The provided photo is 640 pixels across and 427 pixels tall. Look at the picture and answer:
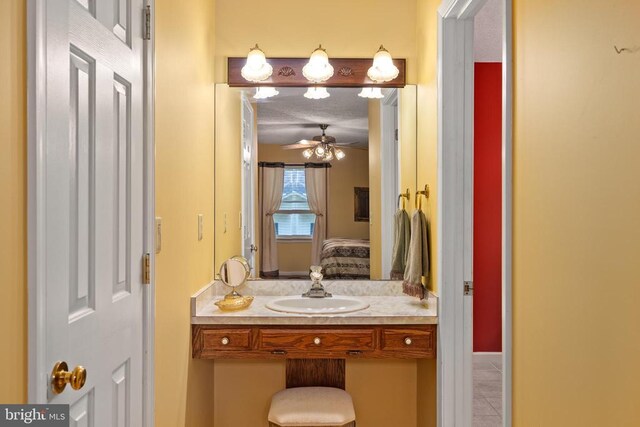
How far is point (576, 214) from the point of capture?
1.12 metres

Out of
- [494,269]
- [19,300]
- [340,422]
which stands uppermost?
[19,300]

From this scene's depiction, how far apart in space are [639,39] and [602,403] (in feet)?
2.16

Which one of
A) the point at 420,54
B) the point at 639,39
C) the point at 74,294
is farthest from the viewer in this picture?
the point at 420,54

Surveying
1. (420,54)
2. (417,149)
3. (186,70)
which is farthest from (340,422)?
(420,54)

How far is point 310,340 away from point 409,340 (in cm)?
44

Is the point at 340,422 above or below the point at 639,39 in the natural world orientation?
below

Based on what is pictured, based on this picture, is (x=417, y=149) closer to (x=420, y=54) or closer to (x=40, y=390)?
(x=420, y=54)

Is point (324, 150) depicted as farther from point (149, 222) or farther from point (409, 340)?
point (149, 222)

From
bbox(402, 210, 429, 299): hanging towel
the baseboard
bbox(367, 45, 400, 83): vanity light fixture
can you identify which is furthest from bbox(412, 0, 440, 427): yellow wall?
the baseboard

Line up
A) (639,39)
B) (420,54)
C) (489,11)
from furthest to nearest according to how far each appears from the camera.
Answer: (489,11), (420,54), (639,39)

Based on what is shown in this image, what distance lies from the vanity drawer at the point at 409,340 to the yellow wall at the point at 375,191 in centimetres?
55

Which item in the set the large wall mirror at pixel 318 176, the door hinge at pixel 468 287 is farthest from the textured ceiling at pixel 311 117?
the door hinge at pixel 468 287

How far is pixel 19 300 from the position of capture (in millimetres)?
981

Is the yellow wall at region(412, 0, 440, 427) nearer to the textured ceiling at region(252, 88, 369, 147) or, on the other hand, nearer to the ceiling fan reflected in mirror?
the textured ceiling at region(252, 88, 369, 147)
